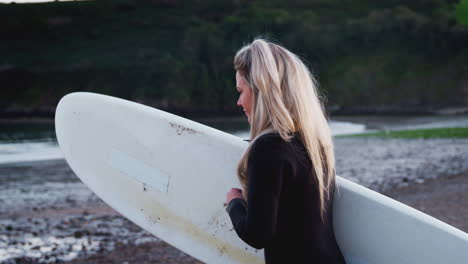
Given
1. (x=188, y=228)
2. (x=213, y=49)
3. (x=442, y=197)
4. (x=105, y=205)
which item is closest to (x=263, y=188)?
(x=188, y=228)

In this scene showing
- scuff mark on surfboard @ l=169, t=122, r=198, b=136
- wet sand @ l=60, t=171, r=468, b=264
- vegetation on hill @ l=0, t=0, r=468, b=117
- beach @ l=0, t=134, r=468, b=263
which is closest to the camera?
scuff mark on surfboard @ l=169, t=122, r=198, b=136

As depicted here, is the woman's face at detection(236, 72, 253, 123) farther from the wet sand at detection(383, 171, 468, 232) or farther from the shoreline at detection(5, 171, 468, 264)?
the wet sand at detection(383, 171, 468, 232)

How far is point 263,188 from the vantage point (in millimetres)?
1610

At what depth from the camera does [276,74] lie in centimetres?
174

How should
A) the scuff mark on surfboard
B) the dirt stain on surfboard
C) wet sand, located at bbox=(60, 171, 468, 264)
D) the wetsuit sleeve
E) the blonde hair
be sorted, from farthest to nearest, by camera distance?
wet sand, located at bbox=(60, 171, 468, 264) → the scuff mark on surfboard → the dirt stain on surfboard → the blonde hair → the wetsuit sleeve

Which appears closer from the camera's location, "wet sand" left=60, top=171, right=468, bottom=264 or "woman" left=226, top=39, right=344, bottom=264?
"woman" left=226, top=39, right=344, bottom=264

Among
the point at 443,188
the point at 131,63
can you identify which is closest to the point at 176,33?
the point at 131,63

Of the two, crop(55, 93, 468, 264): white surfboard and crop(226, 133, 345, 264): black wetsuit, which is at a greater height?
crop(226, 133, 345, 264): black wetsuit

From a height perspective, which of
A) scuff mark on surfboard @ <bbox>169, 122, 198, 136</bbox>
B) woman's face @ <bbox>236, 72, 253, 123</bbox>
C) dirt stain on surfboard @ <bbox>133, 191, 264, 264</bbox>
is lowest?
dirt stain on surfboard @ <bbox>133, 191, 264, 264</bbox>

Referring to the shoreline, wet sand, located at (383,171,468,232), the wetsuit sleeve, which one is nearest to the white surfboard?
the wetsuit sleeve

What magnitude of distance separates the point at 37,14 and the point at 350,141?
240 feet

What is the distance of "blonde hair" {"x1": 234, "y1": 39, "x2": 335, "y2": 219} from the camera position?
1.72 m

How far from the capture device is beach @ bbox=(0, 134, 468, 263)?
491cm

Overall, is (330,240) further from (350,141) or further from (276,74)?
(350,141)
